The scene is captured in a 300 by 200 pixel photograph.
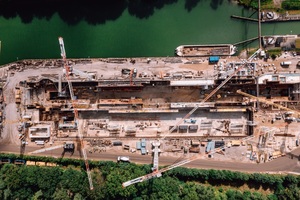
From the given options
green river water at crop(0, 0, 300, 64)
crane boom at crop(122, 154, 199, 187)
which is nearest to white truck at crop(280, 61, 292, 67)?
green river water at crop(0, 0, 300, 64)

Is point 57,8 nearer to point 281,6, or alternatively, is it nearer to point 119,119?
point 119,119

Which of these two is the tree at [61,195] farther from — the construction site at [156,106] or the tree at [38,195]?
the construction site at [156,106]

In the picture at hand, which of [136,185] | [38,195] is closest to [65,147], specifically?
[38,195]

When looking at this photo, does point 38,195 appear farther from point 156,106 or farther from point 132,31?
point 132,31

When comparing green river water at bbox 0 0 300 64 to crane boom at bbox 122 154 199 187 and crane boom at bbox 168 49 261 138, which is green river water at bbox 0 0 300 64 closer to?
crane boom at bbox 168 49 261 138

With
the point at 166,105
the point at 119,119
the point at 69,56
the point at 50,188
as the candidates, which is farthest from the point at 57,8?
the point at 50,188

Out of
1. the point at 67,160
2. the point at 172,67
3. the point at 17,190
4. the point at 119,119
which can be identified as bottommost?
the point at 17,190
